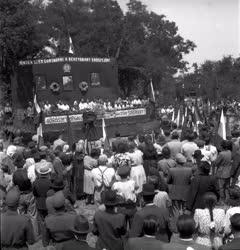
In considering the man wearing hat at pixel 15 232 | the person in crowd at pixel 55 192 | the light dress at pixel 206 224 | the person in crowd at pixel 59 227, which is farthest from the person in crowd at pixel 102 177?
the man wearing hat at pixel 15 232

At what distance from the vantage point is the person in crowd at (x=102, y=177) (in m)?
10.9

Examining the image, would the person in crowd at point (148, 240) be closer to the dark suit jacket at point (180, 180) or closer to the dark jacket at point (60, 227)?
the dark jacket at point (60, 227)

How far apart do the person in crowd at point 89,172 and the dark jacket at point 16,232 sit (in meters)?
5.25

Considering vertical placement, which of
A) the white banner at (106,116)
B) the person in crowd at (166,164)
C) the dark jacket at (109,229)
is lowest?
the dark jacket at (109,229)

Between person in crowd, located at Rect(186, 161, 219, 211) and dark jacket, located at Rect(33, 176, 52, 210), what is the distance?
2353 mm

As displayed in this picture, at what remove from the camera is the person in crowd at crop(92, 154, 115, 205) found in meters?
10.9

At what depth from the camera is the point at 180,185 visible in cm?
1035

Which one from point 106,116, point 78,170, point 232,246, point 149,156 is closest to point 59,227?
point 232,246

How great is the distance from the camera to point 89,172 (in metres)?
12.8

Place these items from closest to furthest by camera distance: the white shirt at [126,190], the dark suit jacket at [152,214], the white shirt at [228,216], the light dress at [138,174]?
1. the dark suit jacket at [152,214]
2. the white shirt at [228,216]
3. the white shirt at [126,190]
4. the light dress at [138,174]

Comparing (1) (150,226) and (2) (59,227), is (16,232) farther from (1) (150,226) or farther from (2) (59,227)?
(1) (150,226)

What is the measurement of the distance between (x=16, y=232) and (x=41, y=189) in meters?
2.68

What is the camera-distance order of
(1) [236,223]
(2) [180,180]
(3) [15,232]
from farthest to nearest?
(2) [180,180] → (3) [15,232] → (1) [236,223]

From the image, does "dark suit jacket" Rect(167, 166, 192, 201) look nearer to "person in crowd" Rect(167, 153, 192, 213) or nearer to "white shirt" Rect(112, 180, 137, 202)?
"person in crowd" Rect(167, 153, 192, 213)
